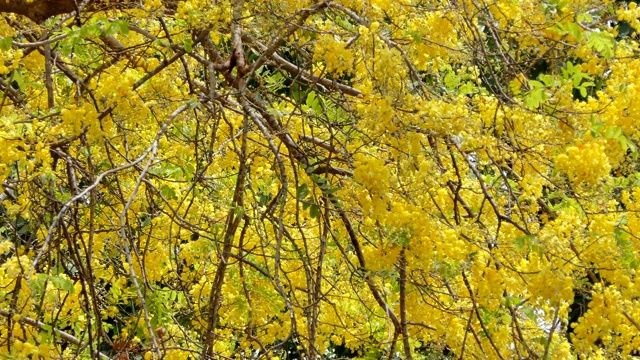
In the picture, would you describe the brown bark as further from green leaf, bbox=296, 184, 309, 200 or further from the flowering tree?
green leaf, bbox=296, 184, 309, 200

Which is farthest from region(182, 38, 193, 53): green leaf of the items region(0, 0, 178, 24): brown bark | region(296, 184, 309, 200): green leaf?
region(296, 184, 309, 200): green leaf

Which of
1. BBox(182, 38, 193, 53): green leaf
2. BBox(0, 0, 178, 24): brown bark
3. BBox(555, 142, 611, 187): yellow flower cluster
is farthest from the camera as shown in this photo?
BBox(0, 0, 178, 24): brown bark

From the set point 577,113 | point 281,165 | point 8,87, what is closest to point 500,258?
point 577,113

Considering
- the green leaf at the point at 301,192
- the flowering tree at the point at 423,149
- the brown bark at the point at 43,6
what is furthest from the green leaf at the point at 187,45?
the green leaf at the point at 301,192

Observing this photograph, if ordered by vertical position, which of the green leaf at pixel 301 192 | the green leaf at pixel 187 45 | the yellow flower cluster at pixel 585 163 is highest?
the green leaf at pixel 187 45

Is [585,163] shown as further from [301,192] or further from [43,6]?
[43,6]

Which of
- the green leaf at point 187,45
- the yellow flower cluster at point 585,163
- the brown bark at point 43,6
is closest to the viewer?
the yellow flower cluster at point 585,163

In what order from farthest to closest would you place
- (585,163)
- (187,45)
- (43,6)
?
(43,6), (187,45), (585,163)

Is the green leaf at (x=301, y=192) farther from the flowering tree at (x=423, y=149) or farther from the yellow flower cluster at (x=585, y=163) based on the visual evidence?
the yellow flower cluster at (x=585, y=163)

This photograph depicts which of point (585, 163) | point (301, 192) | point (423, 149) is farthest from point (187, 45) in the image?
point (585, 163)

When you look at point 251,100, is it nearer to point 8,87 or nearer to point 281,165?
point 281,165

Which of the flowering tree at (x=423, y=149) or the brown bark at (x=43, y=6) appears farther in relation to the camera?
the brown bark at (x=43, y=6)

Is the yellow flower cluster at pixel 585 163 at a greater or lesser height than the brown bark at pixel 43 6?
lesser

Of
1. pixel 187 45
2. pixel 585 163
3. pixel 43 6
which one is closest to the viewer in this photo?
pixel 585 163
